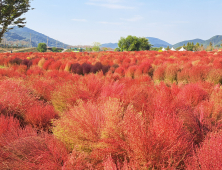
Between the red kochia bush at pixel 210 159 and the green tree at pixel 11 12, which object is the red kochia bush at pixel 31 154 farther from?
Answer: the green tree at pixel 11 12

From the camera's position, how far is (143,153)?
5.35 feet

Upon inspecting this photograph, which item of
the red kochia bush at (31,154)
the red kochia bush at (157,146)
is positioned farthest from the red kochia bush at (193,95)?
the red kochia bush at (31,154)

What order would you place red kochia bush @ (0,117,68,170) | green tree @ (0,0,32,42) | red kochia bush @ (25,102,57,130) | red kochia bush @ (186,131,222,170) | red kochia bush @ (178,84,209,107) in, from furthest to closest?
green tree @ (0,0,32,42), red kochia bush @ (178,84,209,107), red kochia bush @ (25,102,57,130), red kochia bush @ (0,117,68,170), red kochia bush @ (186,131,222,170)

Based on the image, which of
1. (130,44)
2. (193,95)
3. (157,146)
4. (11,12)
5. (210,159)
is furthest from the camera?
(130,44)

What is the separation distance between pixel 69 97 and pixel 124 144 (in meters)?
2.34

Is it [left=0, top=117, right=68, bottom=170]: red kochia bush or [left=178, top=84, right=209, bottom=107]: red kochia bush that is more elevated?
[left=178, top=84, right=209, bottom=107]: red kochia bush

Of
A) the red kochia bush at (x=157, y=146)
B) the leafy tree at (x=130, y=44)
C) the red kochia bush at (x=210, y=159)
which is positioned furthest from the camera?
the leafy tree at (x=130, y=44)

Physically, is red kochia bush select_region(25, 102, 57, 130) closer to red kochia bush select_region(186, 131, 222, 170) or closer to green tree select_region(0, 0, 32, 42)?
red kochia bush select_region(186, 131, 222, 170)

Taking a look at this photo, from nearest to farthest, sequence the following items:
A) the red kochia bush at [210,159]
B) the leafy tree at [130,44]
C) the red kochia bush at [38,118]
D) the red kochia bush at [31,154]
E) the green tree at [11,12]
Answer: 1. the red kochia bush at [210,159]
2. the red kochia bush at [31,154]
3. the red kochia bush at [38,118]
4. the green tree at [11,12]
5. the leafy tree at [130,44]

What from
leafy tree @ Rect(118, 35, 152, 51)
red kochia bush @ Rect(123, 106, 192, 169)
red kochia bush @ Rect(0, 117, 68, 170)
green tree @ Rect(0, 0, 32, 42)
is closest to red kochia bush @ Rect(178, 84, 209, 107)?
red kochia bush @ Rect(123, 106, 192, 169)

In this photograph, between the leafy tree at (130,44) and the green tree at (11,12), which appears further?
the leafy tree at (130,44)

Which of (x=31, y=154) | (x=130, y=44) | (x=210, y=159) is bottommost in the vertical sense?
(x=31, y=154)

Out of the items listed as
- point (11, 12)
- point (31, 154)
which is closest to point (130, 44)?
point (11, 12)

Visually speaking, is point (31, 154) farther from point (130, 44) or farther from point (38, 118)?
point (130, 44)
